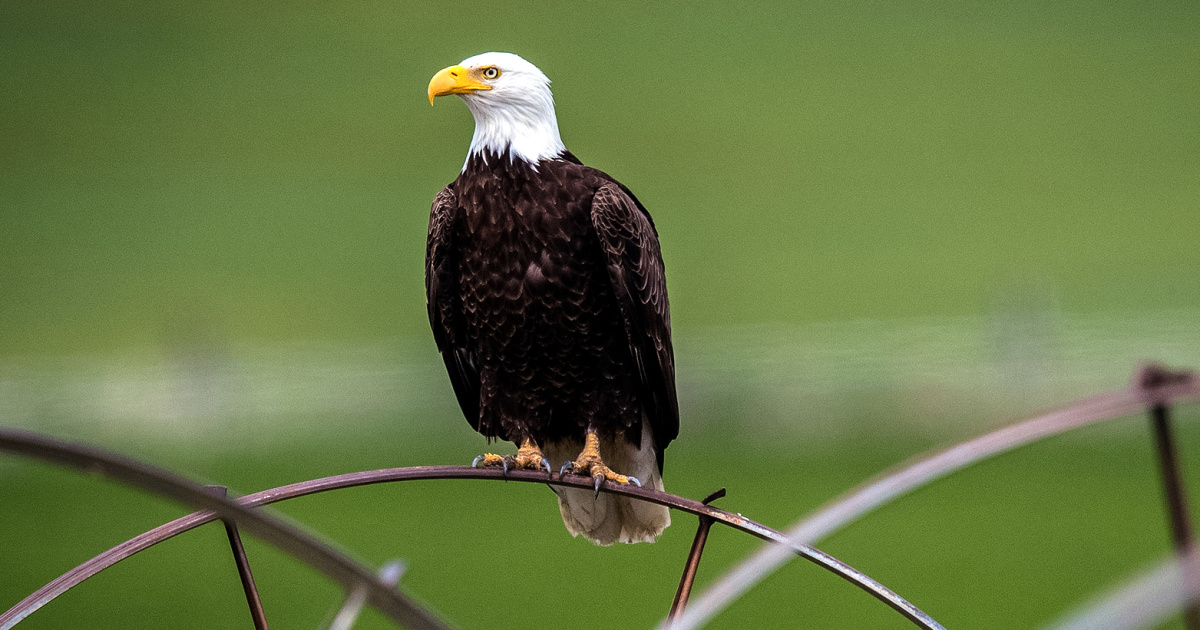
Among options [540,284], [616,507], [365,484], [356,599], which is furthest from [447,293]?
[356,599]

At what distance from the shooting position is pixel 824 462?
4219 mm

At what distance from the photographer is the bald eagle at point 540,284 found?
1.28 m

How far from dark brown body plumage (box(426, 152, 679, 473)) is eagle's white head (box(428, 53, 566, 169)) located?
0.07 ft

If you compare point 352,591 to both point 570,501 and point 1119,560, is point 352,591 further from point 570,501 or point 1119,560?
point 1119,560

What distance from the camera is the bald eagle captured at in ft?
4.18

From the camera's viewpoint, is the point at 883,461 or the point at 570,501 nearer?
the point at 570,501

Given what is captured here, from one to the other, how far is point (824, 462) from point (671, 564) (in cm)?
83

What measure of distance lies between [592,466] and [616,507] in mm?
174

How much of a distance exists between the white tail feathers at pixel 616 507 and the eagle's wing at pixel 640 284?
0.41ft

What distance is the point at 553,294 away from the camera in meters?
1.28

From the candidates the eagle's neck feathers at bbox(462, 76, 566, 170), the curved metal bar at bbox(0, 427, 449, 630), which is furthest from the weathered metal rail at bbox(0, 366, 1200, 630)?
the eagle's neck feathers at bbox(462, 76, 566, 170)

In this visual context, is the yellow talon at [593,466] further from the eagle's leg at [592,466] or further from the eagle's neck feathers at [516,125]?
the eagle's neck feathers at [516,125]

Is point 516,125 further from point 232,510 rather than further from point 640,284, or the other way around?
point 232,510

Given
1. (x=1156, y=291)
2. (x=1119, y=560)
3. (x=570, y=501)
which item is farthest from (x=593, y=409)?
(x=1156, y=291)
